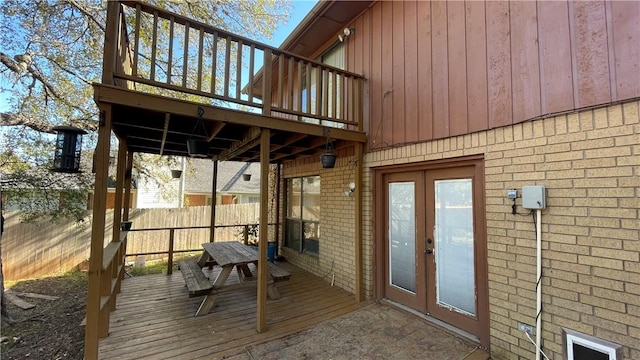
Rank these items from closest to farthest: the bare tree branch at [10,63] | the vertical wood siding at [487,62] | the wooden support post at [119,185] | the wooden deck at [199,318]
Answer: the vertical wood siding at [487,62], the wooden deck at [199,318], the wooden support post at [119,185], the bare tree branch at [10,63]

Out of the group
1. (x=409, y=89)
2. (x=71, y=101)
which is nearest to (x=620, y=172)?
(x=409, y=89)

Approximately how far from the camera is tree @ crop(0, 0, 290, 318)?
220 inches

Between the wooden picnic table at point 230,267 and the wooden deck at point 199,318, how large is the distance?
174 mm

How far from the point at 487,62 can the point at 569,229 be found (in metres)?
2.03

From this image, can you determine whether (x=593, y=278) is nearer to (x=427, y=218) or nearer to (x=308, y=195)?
(x=427, y=218)

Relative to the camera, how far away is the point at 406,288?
168 inches

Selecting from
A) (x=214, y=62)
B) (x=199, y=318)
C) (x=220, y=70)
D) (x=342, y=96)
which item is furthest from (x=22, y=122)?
(x=342, y=96)

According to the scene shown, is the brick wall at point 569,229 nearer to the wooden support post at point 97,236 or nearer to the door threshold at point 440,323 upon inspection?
the door threshold at point 440,323

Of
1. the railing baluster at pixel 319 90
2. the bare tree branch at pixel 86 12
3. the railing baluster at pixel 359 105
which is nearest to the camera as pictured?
the railing baluster at pixel 319 90

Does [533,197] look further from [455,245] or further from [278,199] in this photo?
[278,199]

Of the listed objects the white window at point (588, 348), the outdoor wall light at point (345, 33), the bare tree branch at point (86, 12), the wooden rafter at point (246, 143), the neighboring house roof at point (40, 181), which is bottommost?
the white window at point (588, 348)

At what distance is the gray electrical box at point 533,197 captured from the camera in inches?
103

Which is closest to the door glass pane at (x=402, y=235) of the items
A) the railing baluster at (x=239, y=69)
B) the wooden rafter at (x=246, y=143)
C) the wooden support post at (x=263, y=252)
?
the wooden support post at (x=263, y=252)

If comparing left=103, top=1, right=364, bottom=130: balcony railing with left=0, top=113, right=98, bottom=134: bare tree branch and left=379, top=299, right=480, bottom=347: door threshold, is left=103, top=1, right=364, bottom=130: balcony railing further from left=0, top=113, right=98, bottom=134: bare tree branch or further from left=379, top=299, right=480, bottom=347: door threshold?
left=379, top=299, right=480, bottom=347: door threshold
